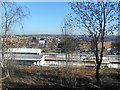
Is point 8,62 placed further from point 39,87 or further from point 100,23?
point 100,23

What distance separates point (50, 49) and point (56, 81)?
5.27 feet

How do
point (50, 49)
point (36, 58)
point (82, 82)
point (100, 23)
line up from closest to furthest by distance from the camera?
1. point (100, 23)
2. point (82, 82)
3. point (36, 58)
4. point (50, 49)

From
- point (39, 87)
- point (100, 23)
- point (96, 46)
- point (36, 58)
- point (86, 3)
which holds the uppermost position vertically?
point (86, 3)

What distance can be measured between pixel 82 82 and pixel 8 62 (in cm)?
162

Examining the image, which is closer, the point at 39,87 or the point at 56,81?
the point at 39,87

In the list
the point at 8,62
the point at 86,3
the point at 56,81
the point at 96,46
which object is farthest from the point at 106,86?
the point at 8,62

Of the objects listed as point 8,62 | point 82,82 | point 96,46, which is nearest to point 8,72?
point 8,62

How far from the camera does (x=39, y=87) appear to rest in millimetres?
2070

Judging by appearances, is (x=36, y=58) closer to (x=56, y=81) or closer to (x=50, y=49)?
(x=50, y=49)

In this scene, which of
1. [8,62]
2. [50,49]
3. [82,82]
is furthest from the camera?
[50,49]

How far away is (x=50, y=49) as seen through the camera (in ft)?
12.4

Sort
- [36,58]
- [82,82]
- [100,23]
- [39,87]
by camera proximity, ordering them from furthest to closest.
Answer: [36,58]
[82,82]
[39,87]
[100,23]

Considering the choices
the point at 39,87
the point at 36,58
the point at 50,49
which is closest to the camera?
→ the point at 39,87

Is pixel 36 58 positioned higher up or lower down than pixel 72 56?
lower down
